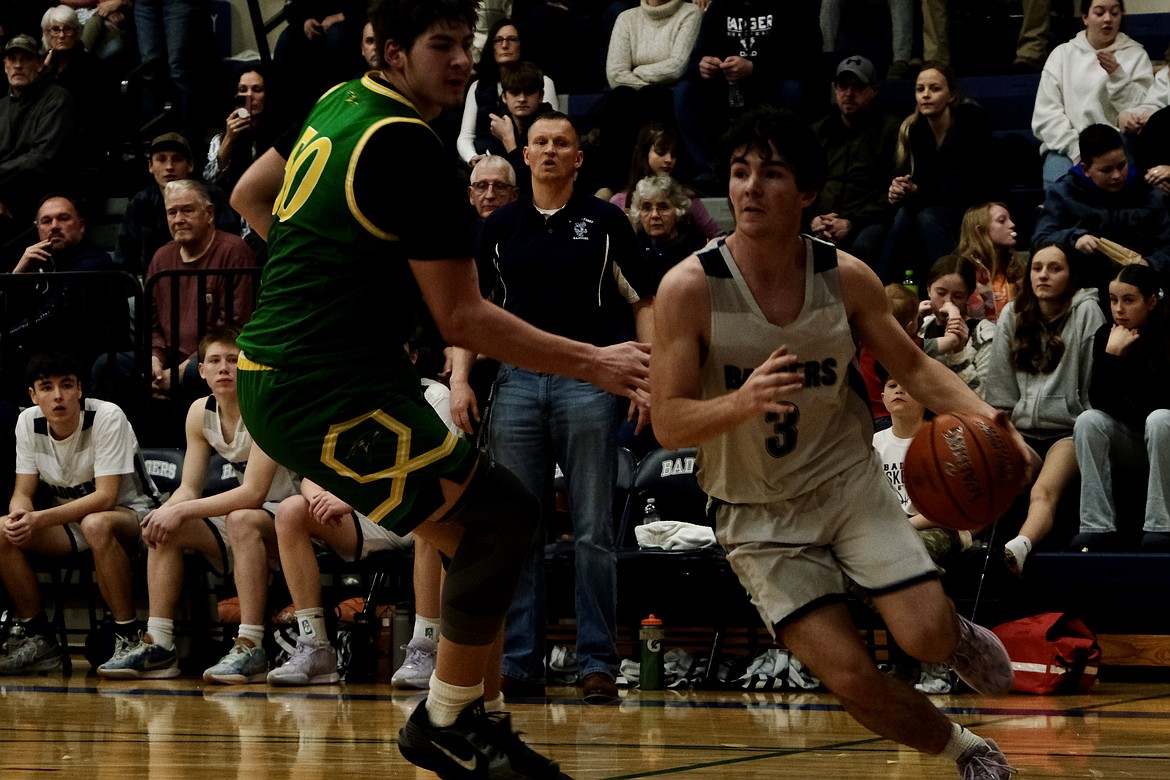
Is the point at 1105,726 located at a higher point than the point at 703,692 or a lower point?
higher

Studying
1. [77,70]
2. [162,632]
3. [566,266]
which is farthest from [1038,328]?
[77,70]

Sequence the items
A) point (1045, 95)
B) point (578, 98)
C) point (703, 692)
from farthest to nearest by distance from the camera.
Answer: point (578, 98) < point (1045, 95) < point (703, 692)

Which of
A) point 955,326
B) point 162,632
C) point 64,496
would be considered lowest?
point 162,632

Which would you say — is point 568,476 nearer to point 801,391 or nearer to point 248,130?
point 801,391

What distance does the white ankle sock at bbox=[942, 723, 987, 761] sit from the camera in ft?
13.1

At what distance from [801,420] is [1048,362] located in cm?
400

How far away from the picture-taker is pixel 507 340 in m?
3.81

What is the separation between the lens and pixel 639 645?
7.81 meters

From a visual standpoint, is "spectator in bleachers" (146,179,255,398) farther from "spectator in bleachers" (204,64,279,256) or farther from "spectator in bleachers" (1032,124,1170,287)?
"spectator in bleachers" (1032,124,1170,287)

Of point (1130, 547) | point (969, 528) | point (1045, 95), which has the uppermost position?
point (1045, 95)

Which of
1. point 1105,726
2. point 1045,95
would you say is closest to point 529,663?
point 1105,726

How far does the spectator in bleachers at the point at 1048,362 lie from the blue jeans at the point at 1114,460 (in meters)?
0.18

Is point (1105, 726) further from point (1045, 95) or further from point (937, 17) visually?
point (937, 17)

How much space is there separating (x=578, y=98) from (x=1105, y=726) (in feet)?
23.1
